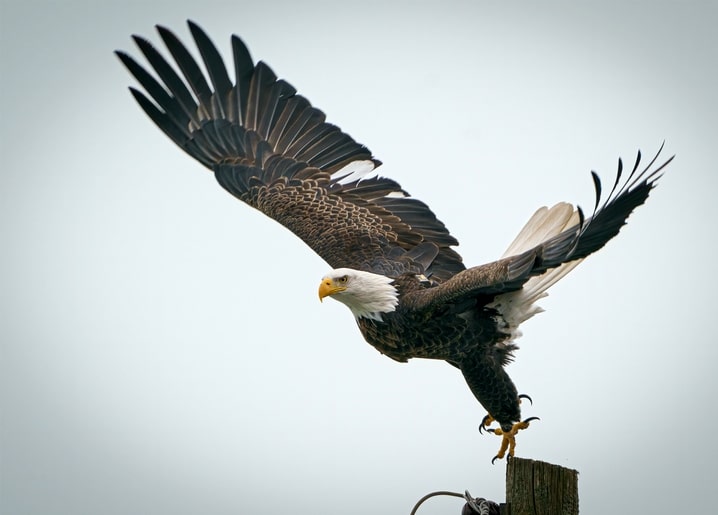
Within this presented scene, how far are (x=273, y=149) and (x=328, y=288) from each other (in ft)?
6.80

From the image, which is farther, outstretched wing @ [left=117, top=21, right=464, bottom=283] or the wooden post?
outstretched wing @ [left=117, top=21, right=464, bottom=283]

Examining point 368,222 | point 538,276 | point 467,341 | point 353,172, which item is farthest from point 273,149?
point 538,276

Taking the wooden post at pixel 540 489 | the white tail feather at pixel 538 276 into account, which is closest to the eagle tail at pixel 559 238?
the white tail feather at pixel 538 276

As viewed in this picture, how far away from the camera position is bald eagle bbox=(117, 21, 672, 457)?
729cm

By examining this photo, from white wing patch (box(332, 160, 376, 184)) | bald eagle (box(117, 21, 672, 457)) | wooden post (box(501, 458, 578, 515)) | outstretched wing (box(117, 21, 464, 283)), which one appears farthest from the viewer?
white wing patch (box(332, 160, 376, 184))

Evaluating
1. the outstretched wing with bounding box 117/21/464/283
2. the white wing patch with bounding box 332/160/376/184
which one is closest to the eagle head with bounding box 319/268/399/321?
the outstretched wing with bounding box 117/21/464/283

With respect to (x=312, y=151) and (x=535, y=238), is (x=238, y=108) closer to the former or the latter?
(x=312, y=151)

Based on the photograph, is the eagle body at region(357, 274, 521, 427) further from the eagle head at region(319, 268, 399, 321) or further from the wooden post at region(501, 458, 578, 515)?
the wooden post at region(501, 458, 578, 515)

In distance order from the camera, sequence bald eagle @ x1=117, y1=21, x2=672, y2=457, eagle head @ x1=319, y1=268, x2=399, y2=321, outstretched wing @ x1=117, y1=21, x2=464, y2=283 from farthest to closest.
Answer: outstretched wing @ x1=117, y1=21, x2=464, y2=283 < eagle head @ x1=319, y1=268, x2=399, y2=321 < bald eagle @ x1=117, y1=21, x2=672, y2=457

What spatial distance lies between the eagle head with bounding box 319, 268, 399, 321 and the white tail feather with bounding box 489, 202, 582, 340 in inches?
26.3

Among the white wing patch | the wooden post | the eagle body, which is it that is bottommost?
the wooden post

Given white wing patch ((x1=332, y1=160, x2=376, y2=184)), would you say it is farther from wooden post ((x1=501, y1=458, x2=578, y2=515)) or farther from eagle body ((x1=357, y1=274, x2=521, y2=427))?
wooden post ((x1=501, y1=458, x2=578, y2=515))

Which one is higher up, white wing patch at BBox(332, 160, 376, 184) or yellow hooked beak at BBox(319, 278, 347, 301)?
white wing patch at BBox(332, 160, 376, 184)

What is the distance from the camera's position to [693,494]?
108ft
